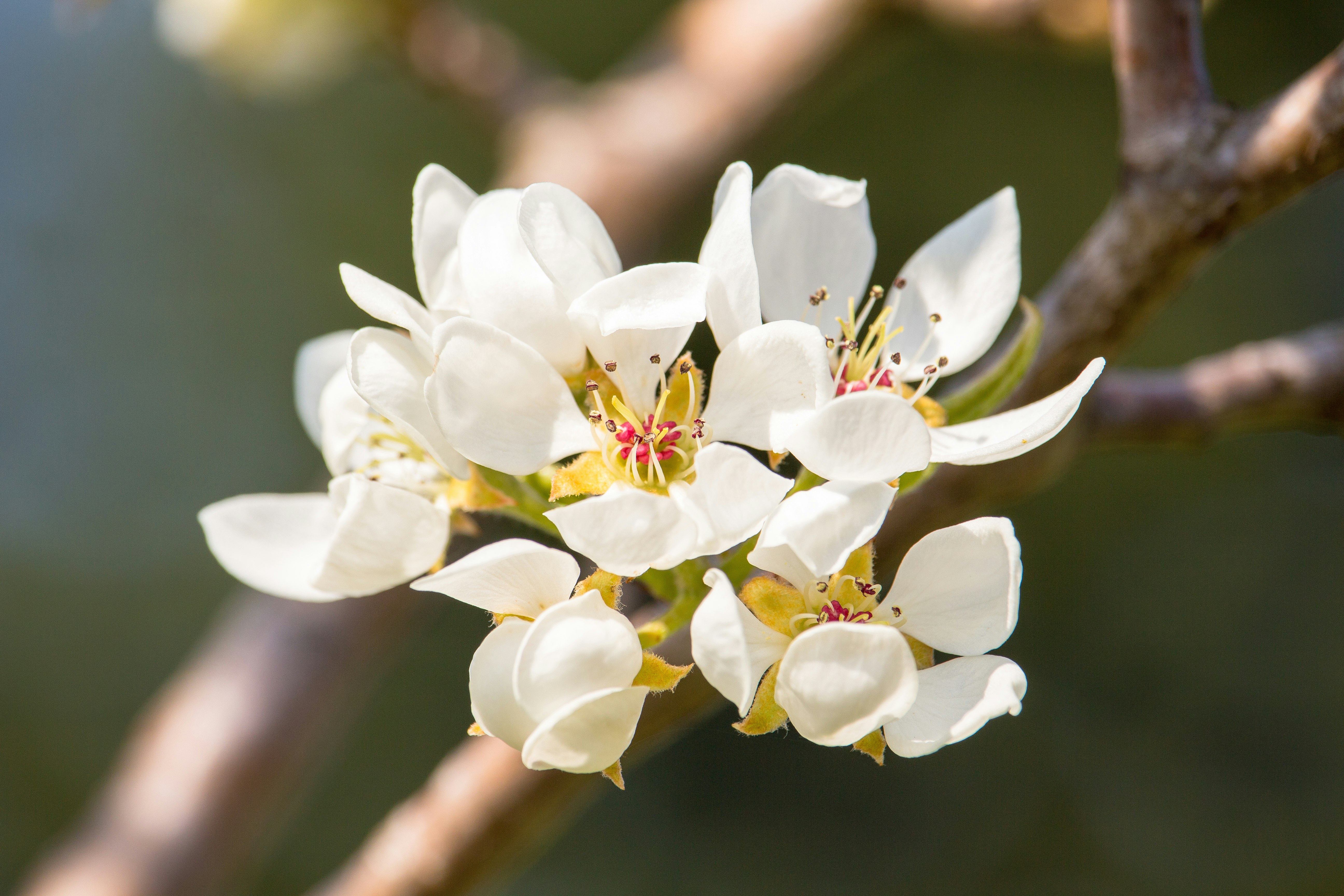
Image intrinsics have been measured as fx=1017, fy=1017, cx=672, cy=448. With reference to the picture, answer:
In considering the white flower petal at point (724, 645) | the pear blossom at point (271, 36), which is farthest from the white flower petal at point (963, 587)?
the pear blossom at point (271, 36)

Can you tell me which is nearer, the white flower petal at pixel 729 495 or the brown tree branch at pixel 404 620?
the white flower petal at pixel 729 495

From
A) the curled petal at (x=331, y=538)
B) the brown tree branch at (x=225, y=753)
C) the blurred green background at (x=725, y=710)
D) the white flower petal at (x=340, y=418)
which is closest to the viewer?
the curled petal at (x=331, y=538)

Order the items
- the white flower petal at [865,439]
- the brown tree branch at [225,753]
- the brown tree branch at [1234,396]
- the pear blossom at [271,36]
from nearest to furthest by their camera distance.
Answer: the white flower petal at [865,439], the brown tree branch at [1234,396], the brown tree branch at [225,753], the pear blossom at [271,36]

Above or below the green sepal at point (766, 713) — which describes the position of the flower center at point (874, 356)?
above

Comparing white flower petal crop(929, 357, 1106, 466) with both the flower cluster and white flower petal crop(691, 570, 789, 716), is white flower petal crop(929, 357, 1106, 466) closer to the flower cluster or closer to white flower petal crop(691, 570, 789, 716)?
the flower cluster

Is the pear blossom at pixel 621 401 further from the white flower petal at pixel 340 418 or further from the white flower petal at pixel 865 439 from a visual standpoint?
the white flower petal at pixel 340 418
